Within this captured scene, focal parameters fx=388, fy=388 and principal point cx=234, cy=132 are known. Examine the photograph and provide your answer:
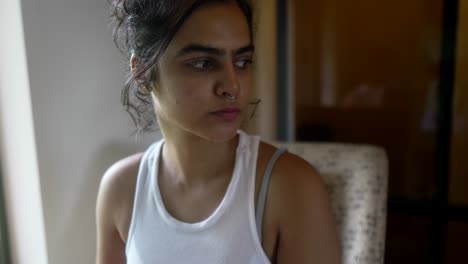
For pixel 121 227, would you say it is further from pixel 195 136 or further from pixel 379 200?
pixel 379 200

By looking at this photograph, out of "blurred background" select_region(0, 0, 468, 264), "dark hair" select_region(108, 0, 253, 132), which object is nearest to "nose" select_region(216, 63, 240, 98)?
"dark hair" select_region(108, 0, 253, 132)

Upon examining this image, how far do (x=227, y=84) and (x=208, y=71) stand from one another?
41 mm

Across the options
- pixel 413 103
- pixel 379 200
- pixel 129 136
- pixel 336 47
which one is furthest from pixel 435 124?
pixel 129 136

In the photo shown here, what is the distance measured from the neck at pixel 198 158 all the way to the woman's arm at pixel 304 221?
0.13m

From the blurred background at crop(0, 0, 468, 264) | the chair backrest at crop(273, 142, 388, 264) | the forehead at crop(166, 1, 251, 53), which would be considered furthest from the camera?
the blurred background at crop(0, 0, 468, 264)

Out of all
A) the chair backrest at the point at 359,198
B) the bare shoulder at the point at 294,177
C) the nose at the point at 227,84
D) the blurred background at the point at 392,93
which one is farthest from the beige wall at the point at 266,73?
the nose at the point at 227,84

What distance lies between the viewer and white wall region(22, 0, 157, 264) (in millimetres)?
816

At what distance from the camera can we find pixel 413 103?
1773mm

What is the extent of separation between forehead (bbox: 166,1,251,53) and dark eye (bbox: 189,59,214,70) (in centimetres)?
3

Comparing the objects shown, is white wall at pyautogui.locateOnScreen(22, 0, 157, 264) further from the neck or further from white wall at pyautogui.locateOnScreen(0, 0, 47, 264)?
the neck

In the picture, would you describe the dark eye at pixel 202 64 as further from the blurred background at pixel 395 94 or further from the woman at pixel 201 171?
the blurred background at pixel 395 94

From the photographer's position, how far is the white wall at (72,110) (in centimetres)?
82

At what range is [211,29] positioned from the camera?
65cm

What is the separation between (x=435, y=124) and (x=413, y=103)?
0.43ft
